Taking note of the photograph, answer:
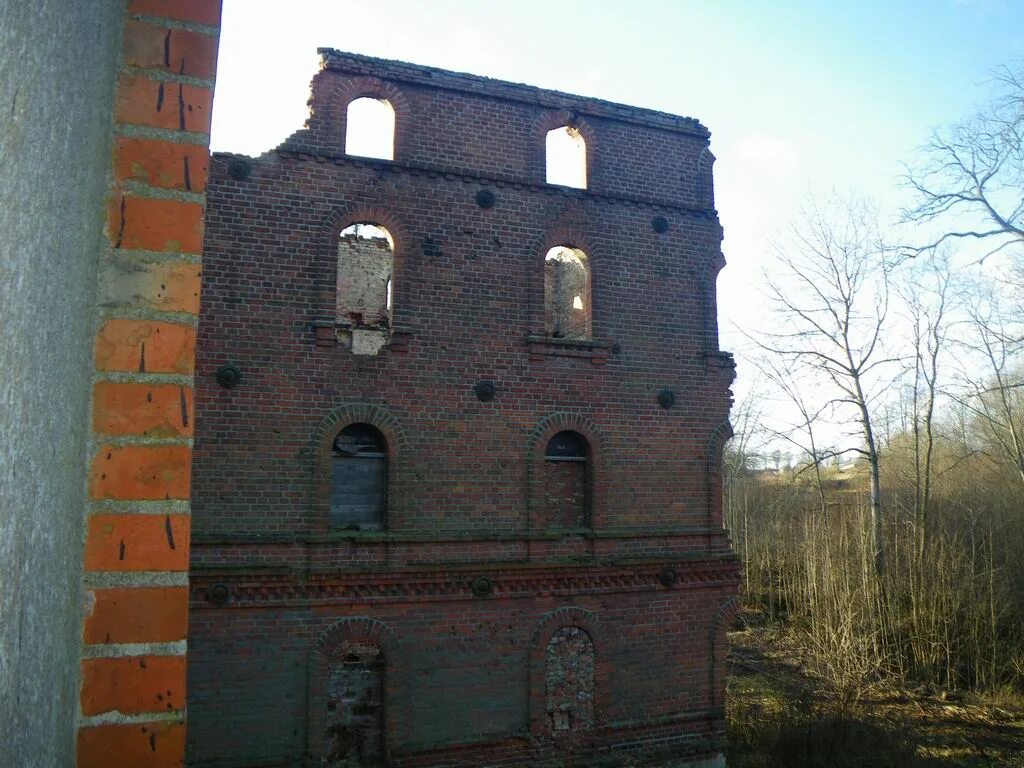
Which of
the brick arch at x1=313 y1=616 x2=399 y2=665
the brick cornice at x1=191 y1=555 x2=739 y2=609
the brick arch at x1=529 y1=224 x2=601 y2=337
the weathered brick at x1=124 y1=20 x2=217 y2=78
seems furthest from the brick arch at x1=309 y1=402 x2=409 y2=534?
the weathered brick at x1=124 y1=20 x2=217 y2=78

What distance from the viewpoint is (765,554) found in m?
27.2

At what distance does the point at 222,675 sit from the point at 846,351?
69.0 ft

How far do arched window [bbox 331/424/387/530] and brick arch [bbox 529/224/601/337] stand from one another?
288 cm

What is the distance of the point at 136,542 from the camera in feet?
5.18

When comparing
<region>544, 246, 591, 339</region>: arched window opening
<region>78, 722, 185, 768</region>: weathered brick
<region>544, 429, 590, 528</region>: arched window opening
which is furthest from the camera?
<region>544, 246, 591, 339</region>: arched window opening

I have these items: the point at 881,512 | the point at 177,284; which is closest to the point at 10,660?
the point at 177,284

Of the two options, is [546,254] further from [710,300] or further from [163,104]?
[163,104]

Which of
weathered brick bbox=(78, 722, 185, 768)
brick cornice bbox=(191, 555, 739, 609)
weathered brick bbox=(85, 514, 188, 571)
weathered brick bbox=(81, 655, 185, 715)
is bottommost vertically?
brick cornice bbox=(191, 555, 739, 609)

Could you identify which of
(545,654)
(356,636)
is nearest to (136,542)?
(356,636)

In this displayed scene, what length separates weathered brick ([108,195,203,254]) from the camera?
167 cm

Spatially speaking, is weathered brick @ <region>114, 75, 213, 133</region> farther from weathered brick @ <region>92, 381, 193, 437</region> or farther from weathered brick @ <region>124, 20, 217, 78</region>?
weathered brick @ <region>92, 381, 193, 437</region>

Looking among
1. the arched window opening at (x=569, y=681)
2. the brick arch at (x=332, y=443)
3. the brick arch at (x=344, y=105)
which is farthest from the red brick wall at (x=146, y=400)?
the arched window opening at (x=569, y=681)

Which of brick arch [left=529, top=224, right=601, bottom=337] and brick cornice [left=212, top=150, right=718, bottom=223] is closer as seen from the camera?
brick cornice [left=212, top=150, right=718, bottom=223]

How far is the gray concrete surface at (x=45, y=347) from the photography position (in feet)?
3.46
